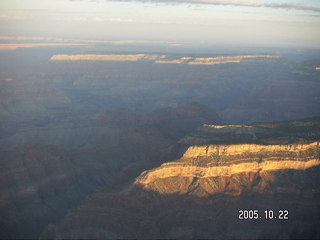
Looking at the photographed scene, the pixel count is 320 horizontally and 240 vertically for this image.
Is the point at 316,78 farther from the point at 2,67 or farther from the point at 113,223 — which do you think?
the point at 113,223

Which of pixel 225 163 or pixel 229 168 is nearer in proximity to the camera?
pixel 229 168

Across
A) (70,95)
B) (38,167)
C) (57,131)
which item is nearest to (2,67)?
(70,95)

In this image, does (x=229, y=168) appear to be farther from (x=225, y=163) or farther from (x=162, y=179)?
(x=162, y=179)

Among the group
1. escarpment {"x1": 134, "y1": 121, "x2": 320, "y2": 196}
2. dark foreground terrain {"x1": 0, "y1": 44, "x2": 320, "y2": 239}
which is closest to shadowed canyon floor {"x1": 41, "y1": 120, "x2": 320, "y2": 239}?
escarpment {"x1": 134, "y1": 121, "x2": 320, "y2": 196}

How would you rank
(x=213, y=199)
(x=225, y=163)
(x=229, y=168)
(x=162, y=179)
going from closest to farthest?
(x=213, y=199)
(x=162, y=179)
(x=229, y=168)
(x=225, y=163)

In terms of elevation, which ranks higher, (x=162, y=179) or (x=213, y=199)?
(x=162, y=179)

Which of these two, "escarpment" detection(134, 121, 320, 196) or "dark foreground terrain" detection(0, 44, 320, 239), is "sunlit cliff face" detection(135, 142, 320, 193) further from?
"dark foreground terrain" detection(0, 44, 320, 239)

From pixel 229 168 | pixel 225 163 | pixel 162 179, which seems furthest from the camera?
pixel 225 163

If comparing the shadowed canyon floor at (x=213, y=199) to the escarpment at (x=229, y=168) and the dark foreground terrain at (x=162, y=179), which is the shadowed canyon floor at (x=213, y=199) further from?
the dark foreground terrain at (x=162, y=179)

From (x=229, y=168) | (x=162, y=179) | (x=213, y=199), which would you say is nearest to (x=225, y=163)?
(x=229, y=168)
